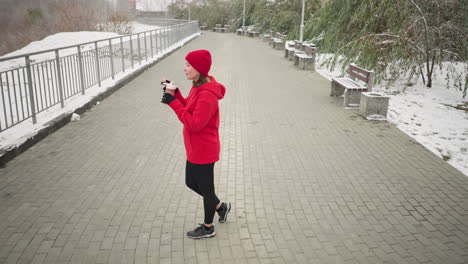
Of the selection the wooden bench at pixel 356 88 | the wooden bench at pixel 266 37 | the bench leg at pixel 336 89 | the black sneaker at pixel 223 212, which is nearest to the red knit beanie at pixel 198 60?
the black sneaker at pixel 223 212

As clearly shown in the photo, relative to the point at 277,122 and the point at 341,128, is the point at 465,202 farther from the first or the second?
the point at 277,122

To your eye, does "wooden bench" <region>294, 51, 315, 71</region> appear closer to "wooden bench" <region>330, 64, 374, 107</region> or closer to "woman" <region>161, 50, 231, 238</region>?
"wooden bench" <region>330, 64, 374, 107</region>

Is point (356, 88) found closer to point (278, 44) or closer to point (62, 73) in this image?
point (62, 73)

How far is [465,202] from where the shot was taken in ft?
15.7

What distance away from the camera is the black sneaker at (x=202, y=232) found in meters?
3.89

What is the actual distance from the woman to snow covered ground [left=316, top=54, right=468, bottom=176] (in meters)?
4.14

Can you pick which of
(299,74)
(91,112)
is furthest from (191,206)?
(299,74)

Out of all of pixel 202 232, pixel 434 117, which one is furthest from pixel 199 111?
pixel 434 117

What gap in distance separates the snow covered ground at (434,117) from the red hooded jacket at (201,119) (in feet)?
13.9

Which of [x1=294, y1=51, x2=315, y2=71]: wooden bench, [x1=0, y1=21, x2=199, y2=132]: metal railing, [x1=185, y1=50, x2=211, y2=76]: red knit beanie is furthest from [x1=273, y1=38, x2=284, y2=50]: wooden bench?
[x1=185, y1=50, x2=211, y2=76]: red knit beanie

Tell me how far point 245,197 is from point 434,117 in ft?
19.6

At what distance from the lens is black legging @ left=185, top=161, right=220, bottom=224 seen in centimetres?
367

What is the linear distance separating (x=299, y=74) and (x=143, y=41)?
6889 mm

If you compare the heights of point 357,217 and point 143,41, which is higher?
point 143,41
